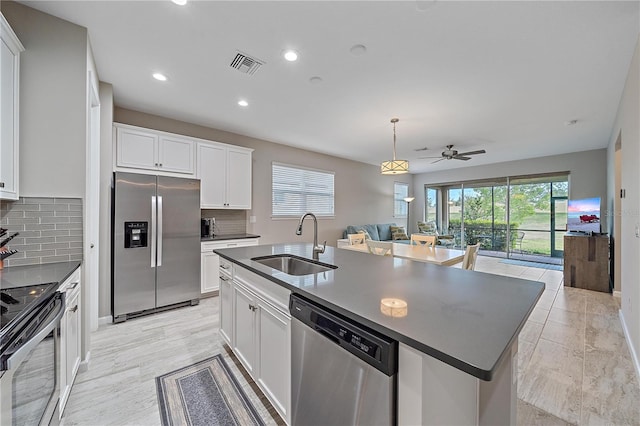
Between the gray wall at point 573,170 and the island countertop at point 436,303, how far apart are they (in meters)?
6.15

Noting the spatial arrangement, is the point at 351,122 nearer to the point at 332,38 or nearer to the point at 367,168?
the point at 332,38

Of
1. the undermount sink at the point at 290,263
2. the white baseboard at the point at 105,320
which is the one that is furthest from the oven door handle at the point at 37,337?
the white baseboard at the point at 105,320

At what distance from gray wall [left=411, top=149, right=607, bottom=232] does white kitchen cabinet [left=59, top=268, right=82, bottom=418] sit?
26.8 feet

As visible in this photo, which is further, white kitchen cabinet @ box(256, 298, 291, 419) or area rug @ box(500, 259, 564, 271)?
area rug @ box(500, 259, 564, 271)

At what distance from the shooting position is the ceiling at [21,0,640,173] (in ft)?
6.03

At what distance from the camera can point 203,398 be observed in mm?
1803

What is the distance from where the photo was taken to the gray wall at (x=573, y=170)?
5352 millimetres

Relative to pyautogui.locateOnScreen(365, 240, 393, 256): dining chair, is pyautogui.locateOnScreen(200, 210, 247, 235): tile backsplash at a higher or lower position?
higher

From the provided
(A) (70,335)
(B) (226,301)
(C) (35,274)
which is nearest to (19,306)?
(C) (35,274)

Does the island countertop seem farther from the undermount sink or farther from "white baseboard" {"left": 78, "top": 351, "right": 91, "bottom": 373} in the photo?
"white baseboard" {"left": 78, "top": 351, "right": 91, "bottom": 373}

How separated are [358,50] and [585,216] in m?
5.27

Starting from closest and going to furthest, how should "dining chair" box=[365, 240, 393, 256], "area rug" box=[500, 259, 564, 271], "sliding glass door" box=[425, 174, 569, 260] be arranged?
1. "dining chair" box=[365, 240, 393, 256]
2. "area rug" box=[500, 259, 564, 271]
3. "sliding glass door" box=[425, 174, 569, 260]

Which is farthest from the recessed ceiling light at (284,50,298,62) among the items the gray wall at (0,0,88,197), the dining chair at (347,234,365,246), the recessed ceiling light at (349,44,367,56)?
the dining chair at (347,234,365,246)

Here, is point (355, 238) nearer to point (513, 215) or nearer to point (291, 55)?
point (291, 55)
